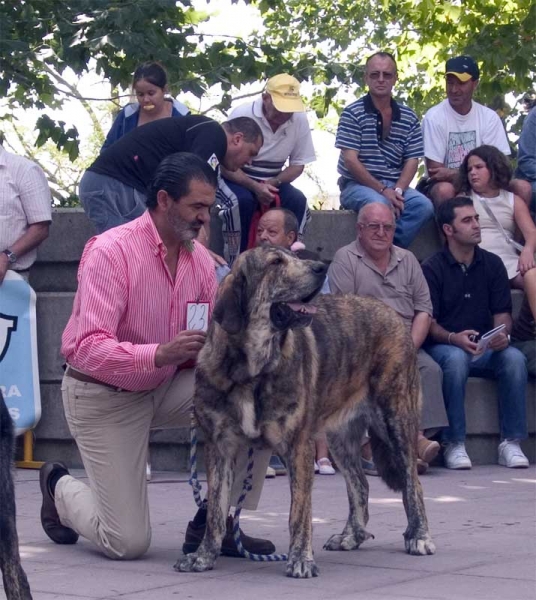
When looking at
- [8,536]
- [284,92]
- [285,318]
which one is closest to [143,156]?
[284,92]

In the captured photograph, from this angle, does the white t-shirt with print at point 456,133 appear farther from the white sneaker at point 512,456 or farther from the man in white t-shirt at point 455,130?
the white sneaker at point 512,456

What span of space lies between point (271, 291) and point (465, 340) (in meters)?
3.98

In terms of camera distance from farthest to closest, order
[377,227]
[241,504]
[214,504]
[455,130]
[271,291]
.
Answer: [455,130] < [377,227] < [241,504] < [214,504] < [271,291]

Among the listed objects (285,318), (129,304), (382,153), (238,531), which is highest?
(382,153)

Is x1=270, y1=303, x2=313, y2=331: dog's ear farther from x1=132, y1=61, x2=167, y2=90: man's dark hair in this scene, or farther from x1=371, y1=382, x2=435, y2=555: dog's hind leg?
x1=132, y1=61, x2=167, y2=90: man's dark hair

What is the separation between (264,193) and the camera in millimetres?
9242

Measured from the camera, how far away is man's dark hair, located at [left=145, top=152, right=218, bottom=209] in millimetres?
5926

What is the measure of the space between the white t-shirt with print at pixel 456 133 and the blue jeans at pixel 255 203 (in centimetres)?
150

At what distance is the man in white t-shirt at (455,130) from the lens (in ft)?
34.3

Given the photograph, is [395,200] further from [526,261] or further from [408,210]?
[526,261]

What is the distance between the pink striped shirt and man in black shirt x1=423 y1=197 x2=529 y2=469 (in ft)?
11.7

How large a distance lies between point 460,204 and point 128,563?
4.80 m

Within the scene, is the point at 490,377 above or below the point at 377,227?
below

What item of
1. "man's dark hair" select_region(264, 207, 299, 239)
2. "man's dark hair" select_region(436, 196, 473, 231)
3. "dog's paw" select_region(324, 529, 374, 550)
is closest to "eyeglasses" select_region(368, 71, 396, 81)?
"man's dark hair" select_region(436, 196, 473, 231)
